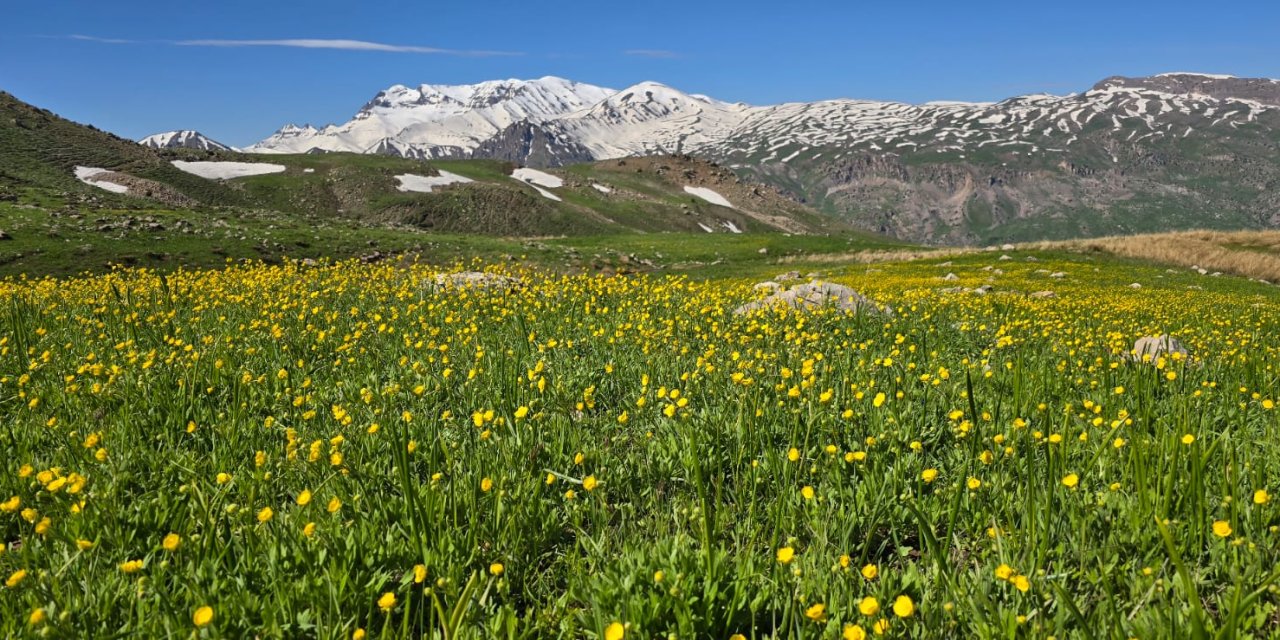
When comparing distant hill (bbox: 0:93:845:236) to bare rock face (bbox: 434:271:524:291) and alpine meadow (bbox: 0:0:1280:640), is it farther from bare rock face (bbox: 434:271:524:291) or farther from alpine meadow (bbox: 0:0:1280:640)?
alpine meadow (bbox: 0:0:1280:640)

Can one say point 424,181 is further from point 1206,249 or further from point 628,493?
point 628,493

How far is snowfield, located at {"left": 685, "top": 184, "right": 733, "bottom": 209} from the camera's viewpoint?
98875 millimetres

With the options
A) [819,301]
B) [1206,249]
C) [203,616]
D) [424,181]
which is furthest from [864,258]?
[424,181]

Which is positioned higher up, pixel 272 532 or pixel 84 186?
pixel 84 186

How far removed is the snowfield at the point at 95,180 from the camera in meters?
45.9

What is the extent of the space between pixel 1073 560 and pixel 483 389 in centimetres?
447

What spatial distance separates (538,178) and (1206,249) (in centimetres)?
7179

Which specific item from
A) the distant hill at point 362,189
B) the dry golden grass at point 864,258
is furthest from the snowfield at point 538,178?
the dry golden grass at point 864,258

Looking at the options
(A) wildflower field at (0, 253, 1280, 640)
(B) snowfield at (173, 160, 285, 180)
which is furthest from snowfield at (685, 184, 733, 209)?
(A) wildflower field at (0, 253, 1280, 640)

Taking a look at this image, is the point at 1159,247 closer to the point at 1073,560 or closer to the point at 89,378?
the point at 1073,560

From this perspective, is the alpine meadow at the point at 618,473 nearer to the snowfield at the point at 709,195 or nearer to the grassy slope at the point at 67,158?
the grassy slope at the point at 67,158

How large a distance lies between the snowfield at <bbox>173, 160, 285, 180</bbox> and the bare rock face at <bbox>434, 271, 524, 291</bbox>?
2521 inches

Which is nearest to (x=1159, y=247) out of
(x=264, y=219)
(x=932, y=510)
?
(x=932, y=510)

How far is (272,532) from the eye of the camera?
10.4 ft
